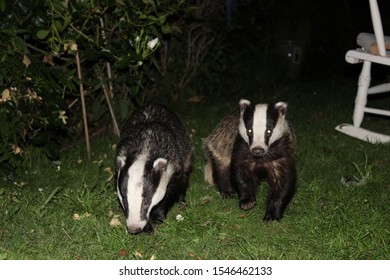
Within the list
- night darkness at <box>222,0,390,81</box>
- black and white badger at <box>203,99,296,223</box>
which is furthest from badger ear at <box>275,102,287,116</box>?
night darkness at <box>222,0,390,81</box>

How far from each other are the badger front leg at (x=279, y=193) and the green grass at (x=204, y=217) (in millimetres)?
80

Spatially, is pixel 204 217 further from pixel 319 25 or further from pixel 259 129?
pixel 319 25

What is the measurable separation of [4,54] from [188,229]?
182 cm

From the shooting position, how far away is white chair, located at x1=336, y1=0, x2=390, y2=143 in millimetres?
5078

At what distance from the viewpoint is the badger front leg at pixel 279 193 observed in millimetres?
4083

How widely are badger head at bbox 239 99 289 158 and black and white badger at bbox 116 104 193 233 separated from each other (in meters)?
0.57

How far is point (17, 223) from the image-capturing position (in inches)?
155

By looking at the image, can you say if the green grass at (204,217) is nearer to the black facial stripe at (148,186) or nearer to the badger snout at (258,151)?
the black facial stripe at (148,186)

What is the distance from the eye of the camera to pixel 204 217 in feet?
13.4

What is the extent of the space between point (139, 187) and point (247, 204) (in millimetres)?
974

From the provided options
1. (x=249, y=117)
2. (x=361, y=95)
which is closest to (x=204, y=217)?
(x=249, y=117)

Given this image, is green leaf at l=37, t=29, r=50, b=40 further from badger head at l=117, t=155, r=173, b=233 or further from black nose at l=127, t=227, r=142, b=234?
black nose at l=127, t=227, r=142, b=234

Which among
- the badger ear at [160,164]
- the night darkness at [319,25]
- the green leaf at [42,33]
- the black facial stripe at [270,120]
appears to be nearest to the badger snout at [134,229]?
the badger ear at [160,164]

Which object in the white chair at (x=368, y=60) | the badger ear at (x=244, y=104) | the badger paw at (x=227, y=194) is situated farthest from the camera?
the white chair at (x=368, y=60)
